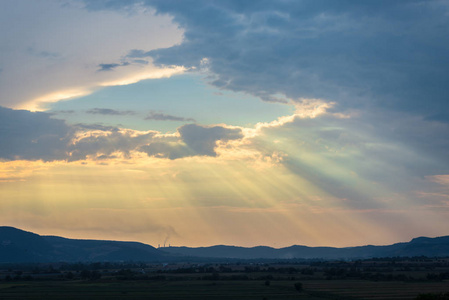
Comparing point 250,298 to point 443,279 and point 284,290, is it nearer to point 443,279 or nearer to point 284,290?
point 284,290

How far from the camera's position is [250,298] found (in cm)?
10244

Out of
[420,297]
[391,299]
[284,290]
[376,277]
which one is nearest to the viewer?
[420,297]

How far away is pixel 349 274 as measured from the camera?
180 meters

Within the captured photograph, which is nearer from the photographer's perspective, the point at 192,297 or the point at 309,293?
the point at 192,297

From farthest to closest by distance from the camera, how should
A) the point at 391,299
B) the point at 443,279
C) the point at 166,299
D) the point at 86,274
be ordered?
the point at 86,274, the point at 443,279, the point at 166,299, the point at 391,299

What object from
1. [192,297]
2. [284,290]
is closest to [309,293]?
[284,290]

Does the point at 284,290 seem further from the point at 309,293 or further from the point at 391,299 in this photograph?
the point at 391,299

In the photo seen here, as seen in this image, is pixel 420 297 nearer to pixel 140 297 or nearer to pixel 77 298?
pixel 140 297

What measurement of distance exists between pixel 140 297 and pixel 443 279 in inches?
3773

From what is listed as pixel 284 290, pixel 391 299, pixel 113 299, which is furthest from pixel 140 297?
pixel 391 299

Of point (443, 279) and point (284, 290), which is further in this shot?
point (443, 279)

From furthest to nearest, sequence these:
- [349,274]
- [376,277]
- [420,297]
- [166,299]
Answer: [349,274], [376,277], [166,299], [420,297]

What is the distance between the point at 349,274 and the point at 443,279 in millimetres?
36944

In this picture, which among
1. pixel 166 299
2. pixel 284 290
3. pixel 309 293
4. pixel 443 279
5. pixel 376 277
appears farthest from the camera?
pixel 376 277
